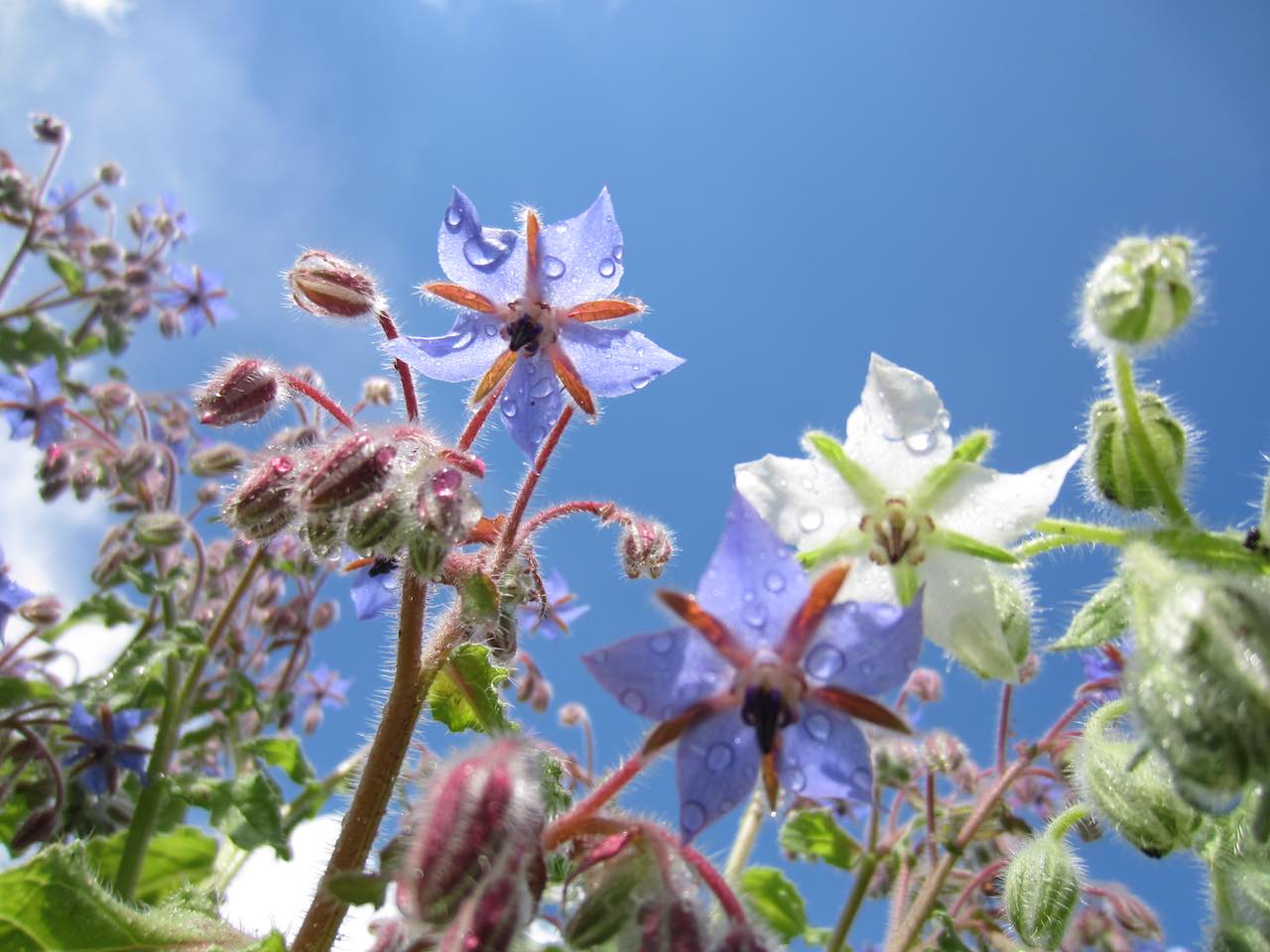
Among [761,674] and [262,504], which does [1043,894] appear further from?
[262,504]

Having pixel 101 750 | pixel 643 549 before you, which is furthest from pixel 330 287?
pixel 101 750

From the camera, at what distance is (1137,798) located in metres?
1.37

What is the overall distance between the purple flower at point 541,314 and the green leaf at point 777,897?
5.45 ft

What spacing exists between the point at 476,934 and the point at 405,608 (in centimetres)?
49

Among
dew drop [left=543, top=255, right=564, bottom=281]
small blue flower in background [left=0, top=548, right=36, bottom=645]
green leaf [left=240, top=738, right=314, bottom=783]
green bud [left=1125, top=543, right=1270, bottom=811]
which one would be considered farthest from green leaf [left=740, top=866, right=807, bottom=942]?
small blue flower in background [left=0, top=548, right=36, bottom=645]

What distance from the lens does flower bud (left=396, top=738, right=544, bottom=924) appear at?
104 cm

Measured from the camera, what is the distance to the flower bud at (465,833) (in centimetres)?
104

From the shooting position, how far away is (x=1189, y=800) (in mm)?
994

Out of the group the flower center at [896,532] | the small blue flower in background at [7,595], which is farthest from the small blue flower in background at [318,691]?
the flower center at [896,532]

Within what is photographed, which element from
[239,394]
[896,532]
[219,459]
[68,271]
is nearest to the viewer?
[896,532]

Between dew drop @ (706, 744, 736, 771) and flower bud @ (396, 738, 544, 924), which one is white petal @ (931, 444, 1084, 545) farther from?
flower bud @ (396, 738, 544, 924)

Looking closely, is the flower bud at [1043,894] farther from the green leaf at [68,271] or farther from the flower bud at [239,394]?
the green leaf at [68,271]

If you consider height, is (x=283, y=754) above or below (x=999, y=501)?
below

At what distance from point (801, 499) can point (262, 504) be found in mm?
760
